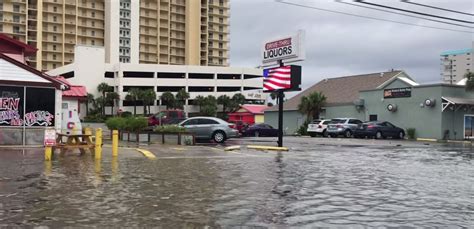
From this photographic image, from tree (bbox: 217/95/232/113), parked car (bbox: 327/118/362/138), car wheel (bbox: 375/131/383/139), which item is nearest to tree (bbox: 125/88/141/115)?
tree (bbox: 217/95/232/113)

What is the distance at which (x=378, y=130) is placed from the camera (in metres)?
39.9

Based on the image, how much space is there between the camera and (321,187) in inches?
414

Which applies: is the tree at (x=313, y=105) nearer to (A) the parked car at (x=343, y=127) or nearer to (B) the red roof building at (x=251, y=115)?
(A) the parked car at (x=343, y=127)

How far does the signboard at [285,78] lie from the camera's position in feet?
76.1

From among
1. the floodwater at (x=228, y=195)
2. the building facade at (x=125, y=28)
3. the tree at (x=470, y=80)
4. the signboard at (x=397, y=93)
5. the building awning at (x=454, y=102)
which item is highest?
the building facade at (x=125, y=28)

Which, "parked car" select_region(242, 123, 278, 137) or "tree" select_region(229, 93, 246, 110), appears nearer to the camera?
"parked car" select_region(242, 123, 278, 137)

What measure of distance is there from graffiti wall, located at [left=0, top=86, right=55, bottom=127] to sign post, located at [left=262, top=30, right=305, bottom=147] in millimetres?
9991

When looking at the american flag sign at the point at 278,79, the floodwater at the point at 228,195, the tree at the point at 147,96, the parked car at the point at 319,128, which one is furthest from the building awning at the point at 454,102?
the tree at the point at 147,96

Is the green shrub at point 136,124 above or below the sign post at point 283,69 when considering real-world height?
below

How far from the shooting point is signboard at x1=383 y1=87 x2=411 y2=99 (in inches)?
1698

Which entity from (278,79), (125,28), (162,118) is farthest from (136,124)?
(125,28)

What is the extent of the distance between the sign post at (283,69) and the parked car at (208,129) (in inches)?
175

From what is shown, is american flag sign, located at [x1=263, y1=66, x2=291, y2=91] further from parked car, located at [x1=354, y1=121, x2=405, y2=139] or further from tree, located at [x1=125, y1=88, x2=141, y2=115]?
tree, located at [x1=125, y1=88, x2=141, y2=115]

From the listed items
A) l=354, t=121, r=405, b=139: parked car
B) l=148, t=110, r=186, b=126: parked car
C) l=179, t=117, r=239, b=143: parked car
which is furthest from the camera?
l=354, t=121, r=405, b=139: parked car
